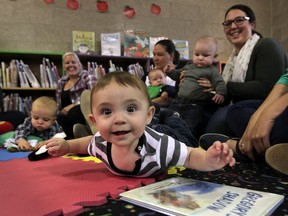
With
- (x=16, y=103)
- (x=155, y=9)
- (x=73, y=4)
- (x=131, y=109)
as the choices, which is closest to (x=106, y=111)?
(x=131, y=109)

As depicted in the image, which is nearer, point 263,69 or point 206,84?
point 263,69

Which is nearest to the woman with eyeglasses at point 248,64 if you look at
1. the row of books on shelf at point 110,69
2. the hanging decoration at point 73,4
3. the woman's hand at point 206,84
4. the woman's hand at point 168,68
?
the woman's hand at point 206,84

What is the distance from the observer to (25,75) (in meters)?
3.11

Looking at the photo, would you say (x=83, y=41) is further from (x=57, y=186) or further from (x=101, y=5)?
(x=57, y=186)

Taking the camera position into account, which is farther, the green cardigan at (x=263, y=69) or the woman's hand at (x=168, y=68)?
the woman's hand at (x=168, y=68)

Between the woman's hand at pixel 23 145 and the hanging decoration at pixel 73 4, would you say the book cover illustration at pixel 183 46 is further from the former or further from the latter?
the woman's hand at pixel 23 145

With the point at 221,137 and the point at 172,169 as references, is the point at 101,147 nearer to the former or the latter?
the point at 172,169

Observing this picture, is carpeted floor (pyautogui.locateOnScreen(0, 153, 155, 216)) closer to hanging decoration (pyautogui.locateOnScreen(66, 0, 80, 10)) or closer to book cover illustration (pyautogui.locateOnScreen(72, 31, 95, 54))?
book cover illustration (pyautogui.locateOnScreen(72, 31, 95, 54))

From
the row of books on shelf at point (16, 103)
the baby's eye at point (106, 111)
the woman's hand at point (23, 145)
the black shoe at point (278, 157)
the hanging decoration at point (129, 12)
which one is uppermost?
the hanging decoration at point (129, 12)

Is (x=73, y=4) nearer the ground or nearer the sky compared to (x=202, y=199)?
nearer the sky

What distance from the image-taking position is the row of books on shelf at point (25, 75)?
9.91 ft

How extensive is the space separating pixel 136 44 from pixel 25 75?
1357 mm

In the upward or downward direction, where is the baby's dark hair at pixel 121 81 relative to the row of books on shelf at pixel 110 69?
downward

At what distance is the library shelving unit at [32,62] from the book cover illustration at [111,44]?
522 mm
